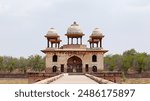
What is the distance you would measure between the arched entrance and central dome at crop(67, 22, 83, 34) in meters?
2.17

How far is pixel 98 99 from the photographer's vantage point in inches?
202

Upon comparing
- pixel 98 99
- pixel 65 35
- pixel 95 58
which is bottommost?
pixel 98 99

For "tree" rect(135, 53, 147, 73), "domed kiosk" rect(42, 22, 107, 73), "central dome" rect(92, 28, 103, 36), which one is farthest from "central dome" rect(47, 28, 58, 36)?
"tree" rect(135, 53, 147, 73)

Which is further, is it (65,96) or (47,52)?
(47,52)

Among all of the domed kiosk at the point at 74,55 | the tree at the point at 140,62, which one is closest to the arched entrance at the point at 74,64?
the domed kiosk at the point at 74,55

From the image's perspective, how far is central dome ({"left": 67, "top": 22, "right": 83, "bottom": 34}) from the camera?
109ft

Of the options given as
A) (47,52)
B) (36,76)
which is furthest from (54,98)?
(47,52)

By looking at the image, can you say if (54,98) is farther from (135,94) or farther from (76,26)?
(76,26)

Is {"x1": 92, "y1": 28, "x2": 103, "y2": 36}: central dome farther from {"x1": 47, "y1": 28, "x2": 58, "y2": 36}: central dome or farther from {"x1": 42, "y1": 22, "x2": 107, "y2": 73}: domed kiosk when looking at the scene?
{"x1": 47, "y1": 28, "x2": 58, "y2": 36}: central dome

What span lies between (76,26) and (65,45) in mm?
2049

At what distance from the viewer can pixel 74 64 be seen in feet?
109

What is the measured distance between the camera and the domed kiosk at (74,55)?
3262 cm

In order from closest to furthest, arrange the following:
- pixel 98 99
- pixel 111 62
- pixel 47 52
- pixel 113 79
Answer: pixel 98 99 < pixel 113 79 < pixel 47 52 < pixel 111 62

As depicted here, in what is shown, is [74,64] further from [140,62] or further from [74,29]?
[140,62]
